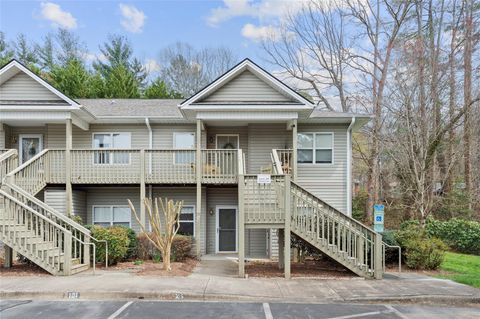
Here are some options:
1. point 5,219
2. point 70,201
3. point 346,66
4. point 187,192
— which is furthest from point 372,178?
point 5,219

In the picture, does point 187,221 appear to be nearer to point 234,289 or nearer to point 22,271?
point 22,271

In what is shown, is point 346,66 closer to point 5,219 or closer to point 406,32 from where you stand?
point 406,32

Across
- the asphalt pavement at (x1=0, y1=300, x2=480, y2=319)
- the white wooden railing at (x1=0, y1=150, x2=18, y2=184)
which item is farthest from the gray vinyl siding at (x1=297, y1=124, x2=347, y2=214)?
the white wooden railing at (x1=0, y1=150, x2=18, y2=184)

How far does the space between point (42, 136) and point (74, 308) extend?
1169 centimetres

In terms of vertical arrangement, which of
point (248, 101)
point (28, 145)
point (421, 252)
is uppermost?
point (248, 101)

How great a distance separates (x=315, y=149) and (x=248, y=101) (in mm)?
3841

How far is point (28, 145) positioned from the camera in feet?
58.5

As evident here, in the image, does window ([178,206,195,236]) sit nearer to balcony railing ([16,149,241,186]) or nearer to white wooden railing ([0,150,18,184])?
balcony railing ([16,149,241,186])

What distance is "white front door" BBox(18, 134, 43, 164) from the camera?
17.8 meters

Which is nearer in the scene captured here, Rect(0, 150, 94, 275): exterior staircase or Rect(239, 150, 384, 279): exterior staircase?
Rect(0, 150, 94, 275): exterior staircase

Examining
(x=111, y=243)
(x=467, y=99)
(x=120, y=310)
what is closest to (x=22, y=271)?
(x=111, y=243)

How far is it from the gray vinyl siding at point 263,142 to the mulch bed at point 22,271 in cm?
878

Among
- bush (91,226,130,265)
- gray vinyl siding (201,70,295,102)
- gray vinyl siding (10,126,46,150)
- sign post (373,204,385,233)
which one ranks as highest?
gray vinyl siding (201,70,295,102)

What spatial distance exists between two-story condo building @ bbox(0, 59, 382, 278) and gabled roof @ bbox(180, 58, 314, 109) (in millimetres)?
45
